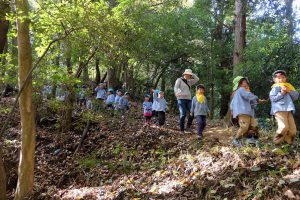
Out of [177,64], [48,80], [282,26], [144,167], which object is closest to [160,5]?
[177,64]

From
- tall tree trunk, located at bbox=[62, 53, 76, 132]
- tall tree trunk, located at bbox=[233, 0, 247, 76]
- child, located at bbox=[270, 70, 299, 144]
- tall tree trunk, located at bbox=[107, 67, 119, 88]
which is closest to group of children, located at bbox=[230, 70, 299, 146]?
child, located at bbox=[270, 70, 299, 144]

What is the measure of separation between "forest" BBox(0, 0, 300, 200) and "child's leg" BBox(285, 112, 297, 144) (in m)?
0.02

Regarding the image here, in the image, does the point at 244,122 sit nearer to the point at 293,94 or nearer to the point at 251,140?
the point at 251,140

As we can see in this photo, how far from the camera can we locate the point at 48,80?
9.41 m

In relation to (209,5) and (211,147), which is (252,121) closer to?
(211,147)

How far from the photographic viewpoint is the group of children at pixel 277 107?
6.46m

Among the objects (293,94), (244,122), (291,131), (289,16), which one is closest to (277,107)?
(293,94)

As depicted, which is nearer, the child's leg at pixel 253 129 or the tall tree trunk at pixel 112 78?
the child's leg at pixel 253 129

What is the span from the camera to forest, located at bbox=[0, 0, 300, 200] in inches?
252

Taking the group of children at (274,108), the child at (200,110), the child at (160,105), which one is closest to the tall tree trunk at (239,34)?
the child at (160,105)

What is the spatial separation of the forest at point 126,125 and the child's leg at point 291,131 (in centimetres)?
2

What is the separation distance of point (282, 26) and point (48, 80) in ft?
30.0

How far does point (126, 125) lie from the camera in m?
12.1

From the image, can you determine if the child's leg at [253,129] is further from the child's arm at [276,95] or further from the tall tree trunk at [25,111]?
the tall tree trunk at [25,111]
